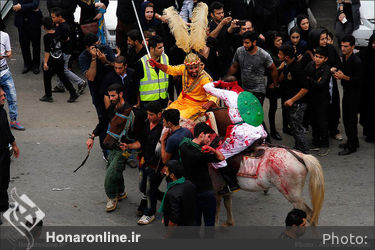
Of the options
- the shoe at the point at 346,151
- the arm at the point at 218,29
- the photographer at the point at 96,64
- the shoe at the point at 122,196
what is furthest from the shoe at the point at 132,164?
the shoe at the point at 346,151

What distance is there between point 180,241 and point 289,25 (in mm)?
8010

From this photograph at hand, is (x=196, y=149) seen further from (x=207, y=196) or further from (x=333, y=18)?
(x=333, y=18)

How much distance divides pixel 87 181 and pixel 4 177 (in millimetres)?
1629

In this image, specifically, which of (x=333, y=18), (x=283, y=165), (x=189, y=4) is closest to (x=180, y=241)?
(x=283, y=165)

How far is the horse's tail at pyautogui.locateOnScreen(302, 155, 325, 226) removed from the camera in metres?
8.81

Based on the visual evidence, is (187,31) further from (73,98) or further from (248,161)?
(73,98)

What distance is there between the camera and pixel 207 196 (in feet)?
28.2

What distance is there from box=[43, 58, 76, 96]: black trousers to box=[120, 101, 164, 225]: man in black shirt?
14.3 feet

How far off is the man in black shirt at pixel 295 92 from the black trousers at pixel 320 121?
0.90 ft

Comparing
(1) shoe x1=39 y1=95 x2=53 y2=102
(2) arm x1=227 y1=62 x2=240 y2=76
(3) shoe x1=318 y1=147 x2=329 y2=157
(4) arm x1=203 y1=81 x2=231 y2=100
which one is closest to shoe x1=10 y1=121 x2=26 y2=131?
(1) shoe x1=39 y1=95 x2=53 y2=102

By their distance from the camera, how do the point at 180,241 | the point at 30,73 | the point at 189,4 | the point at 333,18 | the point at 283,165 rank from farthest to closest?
the point at 333,18 < the point at 30,73 < the point at 189,4 < the point at 283,165 < the point at 180,241

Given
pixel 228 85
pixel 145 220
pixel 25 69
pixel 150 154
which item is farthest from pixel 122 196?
pixel 25 69

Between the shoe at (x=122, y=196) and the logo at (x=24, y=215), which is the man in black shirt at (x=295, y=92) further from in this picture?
the logo at (x=24, y=215)

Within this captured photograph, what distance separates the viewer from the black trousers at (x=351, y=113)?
11914 mm
